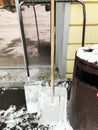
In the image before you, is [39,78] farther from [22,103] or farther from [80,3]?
[80,3]

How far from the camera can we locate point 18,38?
246 cm

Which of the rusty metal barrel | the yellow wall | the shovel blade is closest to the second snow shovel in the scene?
the shovel blade

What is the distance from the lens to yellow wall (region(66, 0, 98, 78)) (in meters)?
1.72

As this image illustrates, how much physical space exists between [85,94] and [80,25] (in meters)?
0.71

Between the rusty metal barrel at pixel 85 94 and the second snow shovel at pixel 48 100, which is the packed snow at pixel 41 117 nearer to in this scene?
the second snow shovel at pixel 48 100

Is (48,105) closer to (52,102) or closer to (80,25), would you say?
(52,102)

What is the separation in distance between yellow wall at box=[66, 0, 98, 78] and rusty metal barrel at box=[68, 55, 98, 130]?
0.53 meters

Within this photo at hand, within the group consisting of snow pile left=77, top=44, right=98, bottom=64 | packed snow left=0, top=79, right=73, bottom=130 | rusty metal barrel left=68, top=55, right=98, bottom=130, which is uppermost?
snow pile left=77, top=44, right=98, bottom=64

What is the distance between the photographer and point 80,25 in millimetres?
1834

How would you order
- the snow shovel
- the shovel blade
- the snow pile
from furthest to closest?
1. the shovel blade
2. the snow shovel
3. the snow pile

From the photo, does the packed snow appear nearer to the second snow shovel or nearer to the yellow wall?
the second snow shovel

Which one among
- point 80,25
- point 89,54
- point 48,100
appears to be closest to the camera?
point 89,54

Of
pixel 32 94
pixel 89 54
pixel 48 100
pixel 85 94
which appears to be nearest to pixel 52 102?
pixel 48 100

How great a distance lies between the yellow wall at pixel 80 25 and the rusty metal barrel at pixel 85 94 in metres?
0.53
